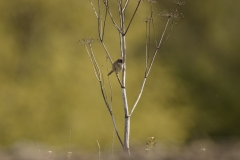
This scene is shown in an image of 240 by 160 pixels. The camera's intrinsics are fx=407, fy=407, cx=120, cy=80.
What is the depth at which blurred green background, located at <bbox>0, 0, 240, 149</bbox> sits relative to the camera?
603cm

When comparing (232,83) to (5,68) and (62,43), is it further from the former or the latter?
(5,68)

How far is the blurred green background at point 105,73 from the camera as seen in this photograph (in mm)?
6027

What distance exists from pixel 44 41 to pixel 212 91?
2.79 metres

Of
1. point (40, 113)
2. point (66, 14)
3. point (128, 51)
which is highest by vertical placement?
point (66, 14)

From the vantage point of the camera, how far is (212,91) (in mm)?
6586

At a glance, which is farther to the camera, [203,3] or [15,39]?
[203,3]

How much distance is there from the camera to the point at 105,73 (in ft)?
20.3

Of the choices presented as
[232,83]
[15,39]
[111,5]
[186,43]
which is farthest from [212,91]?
[15,39]

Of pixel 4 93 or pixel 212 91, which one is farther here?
pixel 212 91

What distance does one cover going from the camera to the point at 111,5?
259 inches

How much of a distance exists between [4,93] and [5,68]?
392 mm

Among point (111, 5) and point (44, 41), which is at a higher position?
point (111, 5)

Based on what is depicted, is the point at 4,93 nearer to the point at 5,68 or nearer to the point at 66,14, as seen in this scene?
the point at 5,68

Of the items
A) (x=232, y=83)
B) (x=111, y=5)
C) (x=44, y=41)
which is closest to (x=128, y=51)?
(x=111, y=5)
